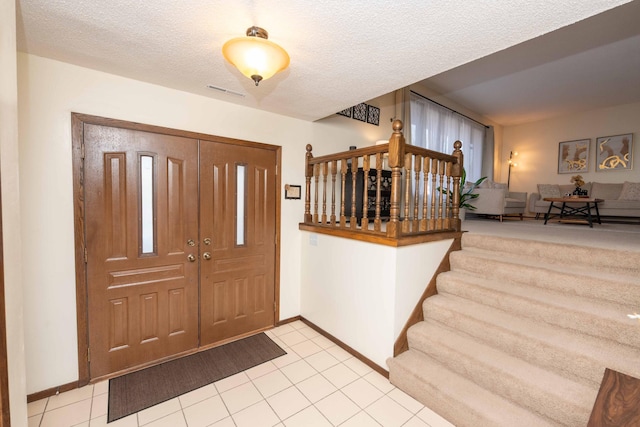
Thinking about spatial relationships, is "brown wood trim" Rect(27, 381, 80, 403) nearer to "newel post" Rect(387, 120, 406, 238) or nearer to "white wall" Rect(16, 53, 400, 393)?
"white wall" Rect(16, 53, 400, 393)

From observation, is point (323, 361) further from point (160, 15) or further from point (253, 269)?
point (160, 15)

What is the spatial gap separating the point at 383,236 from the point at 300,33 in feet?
5.43

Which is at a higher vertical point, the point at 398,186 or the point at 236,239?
the point at 398,186

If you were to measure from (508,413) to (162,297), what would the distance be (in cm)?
284

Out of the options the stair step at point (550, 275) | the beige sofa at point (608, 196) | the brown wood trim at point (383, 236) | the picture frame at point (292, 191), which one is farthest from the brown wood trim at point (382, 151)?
the beige sofa at point (608, 196)

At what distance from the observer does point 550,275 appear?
2250 millimetres

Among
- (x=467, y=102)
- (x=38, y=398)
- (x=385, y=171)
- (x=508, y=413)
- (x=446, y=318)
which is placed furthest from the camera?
(x=467, y=102)

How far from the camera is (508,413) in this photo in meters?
1.70

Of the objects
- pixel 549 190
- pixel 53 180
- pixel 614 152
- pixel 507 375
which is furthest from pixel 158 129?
pixel 614 152

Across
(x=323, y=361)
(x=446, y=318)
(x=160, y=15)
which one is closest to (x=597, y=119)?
(x=446, y=318)

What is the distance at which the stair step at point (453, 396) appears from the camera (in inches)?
66.3

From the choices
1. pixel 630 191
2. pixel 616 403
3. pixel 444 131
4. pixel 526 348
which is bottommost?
pixel 526 348

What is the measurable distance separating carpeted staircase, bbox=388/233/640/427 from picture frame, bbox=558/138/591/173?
5.80 meters

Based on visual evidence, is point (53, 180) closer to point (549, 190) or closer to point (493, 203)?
point (493, 203)
